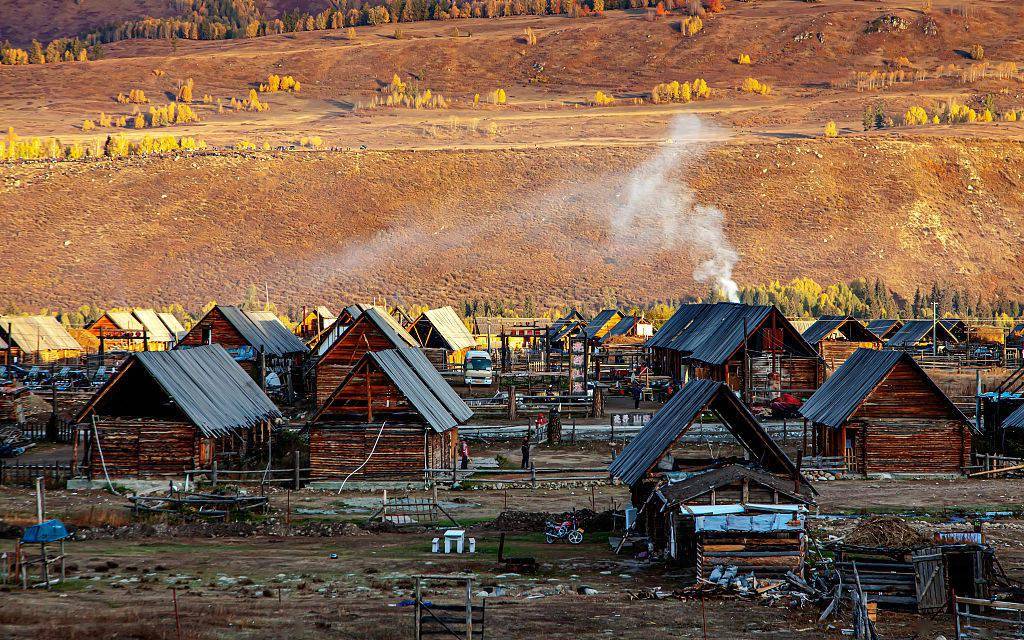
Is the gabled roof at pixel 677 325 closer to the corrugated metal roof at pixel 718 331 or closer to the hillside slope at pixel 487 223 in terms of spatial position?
the corrugated metal roof at pixel 718 331

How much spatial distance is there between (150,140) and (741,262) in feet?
303

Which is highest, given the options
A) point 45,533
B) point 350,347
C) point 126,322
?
A: point 126,322

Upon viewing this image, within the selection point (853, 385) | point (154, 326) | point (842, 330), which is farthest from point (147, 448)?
point (154, 326)

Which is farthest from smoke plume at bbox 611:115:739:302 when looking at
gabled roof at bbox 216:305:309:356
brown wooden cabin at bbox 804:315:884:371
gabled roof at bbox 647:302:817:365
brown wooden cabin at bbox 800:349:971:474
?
brown wooden cabin at bbox 800:349:971:474

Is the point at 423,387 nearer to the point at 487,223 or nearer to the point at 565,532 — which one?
the point at 565,532

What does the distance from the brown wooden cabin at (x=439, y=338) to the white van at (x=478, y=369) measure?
1.43 meters

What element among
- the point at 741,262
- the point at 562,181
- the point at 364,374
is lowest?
the point at 364,374

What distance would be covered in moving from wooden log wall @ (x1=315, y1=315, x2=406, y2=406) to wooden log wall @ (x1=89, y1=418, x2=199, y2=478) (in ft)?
55.6

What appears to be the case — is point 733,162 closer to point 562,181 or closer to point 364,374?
point 562,181

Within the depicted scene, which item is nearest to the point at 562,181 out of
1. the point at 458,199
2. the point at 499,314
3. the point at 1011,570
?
the point at 458,199

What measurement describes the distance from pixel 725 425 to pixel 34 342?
58.3 meters

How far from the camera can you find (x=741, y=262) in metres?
142

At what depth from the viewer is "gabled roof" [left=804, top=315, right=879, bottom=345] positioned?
6675cm

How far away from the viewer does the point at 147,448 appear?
1436 inches
